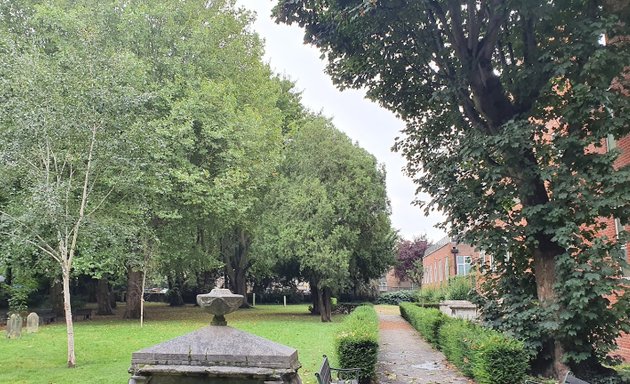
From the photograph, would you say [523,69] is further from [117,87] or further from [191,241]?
[191,241]

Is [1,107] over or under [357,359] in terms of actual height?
over

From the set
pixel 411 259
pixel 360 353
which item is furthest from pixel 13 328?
pixel 411 259

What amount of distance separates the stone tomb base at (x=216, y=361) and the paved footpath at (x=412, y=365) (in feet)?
16.0

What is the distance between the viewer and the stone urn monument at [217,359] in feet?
17.6

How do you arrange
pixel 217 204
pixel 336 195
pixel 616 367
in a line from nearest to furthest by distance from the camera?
pixel 616 367 → pixel 217 204 → pixel 336 195

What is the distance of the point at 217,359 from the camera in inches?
215

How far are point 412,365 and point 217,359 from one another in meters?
7.68

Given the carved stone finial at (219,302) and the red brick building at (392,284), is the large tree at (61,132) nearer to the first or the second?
the carved stone finial at (219,302)

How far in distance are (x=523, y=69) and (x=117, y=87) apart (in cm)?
940

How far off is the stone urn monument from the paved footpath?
16.0 ft

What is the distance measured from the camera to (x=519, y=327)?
9.60 meters

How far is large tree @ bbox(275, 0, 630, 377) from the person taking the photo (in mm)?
8328

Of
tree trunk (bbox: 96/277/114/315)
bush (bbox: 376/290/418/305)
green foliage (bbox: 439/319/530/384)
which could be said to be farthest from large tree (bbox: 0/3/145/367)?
bush (bbox: 376/290/418/305)

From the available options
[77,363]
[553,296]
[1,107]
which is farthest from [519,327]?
[1,107]
